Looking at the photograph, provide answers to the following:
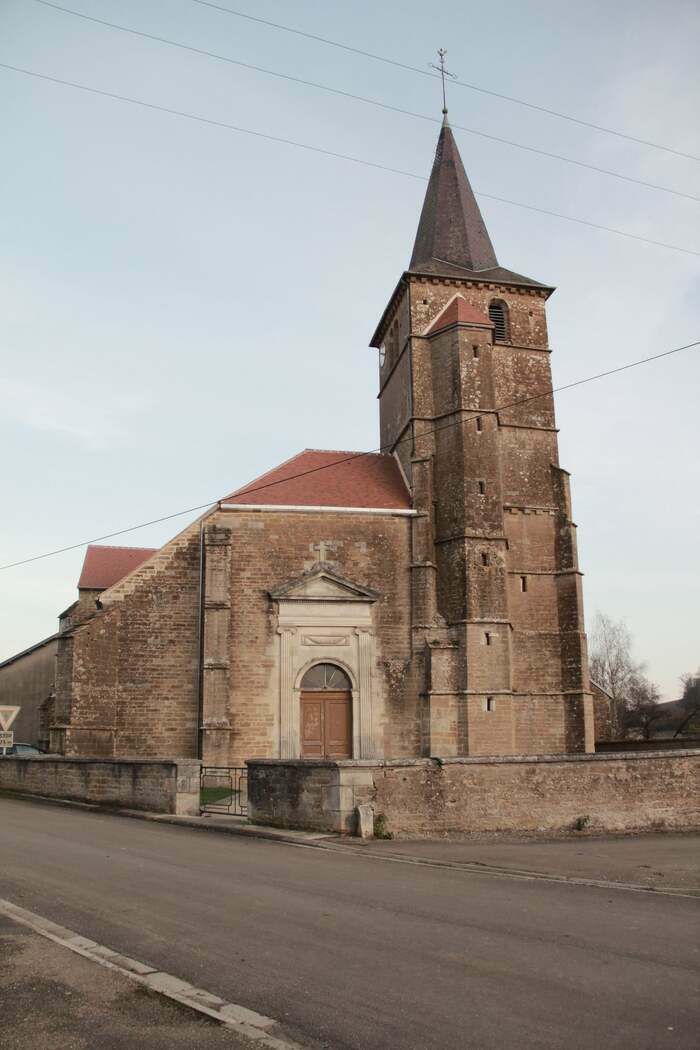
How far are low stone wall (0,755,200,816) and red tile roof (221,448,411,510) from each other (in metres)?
8.93

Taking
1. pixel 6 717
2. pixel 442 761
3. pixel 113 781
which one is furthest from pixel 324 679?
pixel 442 761

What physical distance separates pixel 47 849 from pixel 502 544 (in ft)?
55.1

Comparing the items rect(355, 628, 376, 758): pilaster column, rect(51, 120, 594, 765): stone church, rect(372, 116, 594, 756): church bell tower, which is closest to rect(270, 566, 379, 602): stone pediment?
rect(51, 120, 594, 765): stone church

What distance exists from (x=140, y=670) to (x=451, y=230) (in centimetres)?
1908

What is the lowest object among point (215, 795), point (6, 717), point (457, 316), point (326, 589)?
point (215, 795)

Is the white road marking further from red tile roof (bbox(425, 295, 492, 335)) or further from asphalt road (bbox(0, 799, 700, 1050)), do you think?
red tile roof (bbox(425, 295, 492, 335))

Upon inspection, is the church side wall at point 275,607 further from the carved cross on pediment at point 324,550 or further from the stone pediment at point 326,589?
the stone pediment at point 326,589

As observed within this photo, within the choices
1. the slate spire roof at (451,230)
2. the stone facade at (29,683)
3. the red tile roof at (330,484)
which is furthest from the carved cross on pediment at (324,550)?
the stone facade at (29,683)

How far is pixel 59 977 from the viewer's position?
5.51 meters

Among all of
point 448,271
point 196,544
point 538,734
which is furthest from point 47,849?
point 448,271

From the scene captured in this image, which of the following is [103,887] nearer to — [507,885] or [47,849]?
[47,849]

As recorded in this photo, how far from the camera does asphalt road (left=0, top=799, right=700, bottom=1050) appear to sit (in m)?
4.73

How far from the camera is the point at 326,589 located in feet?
81.8

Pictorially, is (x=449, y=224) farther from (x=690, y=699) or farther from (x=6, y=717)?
(x=690, y=699)
